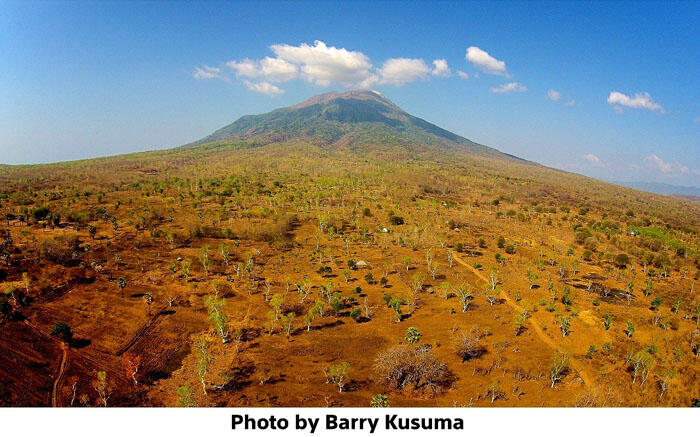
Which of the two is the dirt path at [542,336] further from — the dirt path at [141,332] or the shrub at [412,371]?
the dirt path at [141,332]

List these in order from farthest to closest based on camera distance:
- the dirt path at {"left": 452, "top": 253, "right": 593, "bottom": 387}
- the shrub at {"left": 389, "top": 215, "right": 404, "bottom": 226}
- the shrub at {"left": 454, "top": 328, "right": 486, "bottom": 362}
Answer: the shrub at {"left": 389, "top": 215, "right": 404, "bottom": 226} < the shrub at {"left": 454, "top": 328, "right": 486, "bottom": 362} < the dirt path at {"left": 452, "top": 253, "right": 593, "bottom": 387}

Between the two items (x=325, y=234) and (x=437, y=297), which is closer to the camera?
(x=437, y=297)

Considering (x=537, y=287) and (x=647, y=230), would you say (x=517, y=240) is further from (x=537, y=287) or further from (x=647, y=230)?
(x=647, y=230)

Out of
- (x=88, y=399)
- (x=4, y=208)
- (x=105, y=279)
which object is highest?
(x=4, y=208)

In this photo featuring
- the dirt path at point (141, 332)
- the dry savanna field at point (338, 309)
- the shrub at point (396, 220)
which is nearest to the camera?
the dry savanna field at point (338, 309)

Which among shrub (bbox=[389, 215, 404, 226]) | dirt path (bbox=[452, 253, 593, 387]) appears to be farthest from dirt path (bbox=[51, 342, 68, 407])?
shrub (bbox=[389, 215, 404, 226])

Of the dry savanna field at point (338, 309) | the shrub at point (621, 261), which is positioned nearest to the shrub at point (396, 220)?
the dry savanna field at point (338, 309)

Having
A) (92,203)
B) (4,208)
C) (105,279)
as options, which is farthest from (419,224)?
(4,208)

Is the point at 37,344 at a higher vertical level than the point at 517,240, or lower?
lower

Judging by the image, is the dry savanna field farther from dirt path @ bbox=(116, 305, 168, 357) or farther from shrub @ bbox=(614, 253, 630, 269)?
shrub @ bbox=(614, 253, 630, 269)
